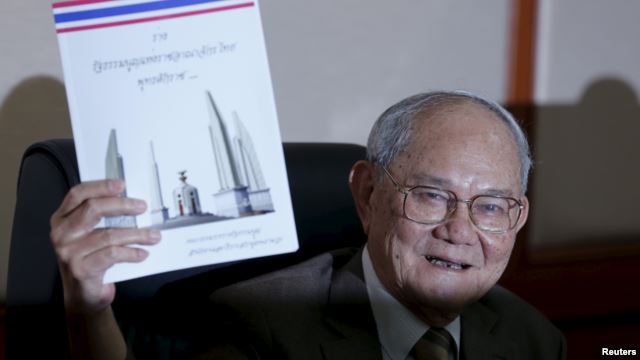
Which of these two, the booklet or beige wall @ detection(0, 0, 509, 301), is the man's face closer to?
the booklet

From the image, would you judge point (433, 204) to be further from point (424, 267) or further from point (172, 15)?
point (172, 15)

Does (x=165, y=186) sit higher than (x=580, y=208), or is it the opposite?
(x=165, y=186)

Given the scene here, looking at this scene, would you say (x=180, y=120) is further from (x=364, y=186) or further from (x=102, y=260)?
(x=364, y=186)

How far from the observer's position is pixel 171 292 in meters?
1.18

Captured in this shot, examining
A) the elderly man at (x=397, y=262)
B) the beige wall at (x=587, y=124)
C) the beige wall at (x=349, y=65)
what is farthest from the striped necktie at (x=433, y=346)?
the beige wall at (x=587, y=124)

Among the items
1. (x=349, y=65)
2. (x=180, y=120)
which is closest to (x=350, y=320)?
(x=180, y=120)

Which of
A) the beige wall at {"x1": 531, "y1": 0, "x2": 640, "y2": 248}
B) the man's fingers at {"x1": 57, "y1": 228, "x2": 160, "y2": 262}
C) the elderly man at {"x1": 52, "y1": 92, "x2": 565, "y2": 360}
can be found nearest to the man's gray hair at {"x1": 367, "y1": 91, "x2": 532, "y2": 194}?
the elderly man at {"x1": 52, "y1": 92, "x2": 565, "y2": 360}

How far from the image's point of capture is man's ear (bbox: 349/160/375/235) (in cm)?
116

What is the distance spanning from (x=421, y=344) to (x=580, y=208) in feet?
3.84

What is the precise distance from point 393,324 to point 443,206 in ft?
0.67

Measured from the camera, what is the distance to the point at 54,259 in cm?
107

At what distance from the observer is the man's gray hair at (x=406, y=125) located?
43.0 inches

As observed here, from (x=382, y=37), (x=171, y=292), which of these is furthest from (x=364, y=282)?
(x=382, y=37)

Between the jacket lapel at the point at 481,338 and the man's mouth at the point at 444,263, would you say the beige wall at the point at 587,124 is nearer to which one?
the jacket lapel at the point at 481,338
